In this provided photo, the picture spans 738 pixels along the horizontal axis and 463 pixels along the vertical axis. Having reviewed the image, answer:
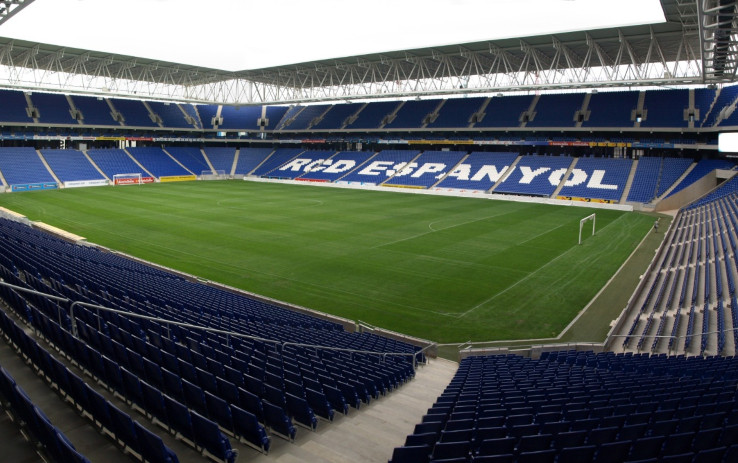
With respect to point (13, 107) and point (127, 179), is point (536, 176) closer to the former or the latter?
point (127, 179)

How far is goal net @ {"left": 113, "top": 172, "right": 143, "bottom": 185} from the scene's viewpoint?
61062 mm

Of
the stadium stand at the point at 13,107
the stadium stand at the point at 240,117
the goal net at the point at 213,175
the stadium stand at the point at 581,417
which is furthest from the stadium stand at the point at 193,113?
the stadium stand at the point at 581,417

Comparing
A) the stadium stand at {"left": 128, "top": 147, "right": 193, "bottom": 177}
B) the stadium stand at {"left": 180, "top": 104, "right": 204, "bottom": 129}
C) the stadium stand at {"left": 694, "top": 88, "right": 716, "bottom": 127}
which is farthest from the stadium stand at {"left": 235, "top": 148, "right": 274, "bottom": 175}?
the stadium stand at {"left": 694, "top": 88, "right": 716, "bottom": 127}

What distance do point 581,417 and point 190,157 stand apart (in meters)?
76.4

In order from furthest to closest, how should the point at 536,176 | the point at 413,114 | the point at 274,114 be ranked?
the point at 274,114 → the point at 413,114 → the point at 536,176

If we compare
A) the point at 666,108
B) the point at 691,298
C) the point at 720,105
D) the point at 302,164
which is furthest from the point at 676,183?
the point at 302,164

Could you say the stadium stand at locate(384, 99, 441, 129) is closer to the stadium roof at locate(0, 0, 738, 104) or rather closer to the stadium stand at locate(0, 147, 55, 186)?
the stadium roof at locate(0, 0, 738, 104)

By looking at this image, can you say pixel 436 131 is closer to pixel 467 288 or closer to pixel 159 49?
pixel 159 49

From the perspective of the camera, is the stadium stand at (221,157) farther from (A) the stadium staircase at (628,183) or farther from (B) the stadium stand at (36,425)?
(B) the stadium stand at (36,425)

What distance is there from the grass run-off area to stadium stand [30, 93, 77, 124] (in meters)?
19.0

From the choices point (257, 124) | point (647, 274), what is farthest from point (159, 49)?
point (647, 274)

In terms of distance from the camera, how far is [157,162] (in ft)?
229

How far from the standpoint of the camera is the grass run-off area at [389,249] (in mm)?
19078

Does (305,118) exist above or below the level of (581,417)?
above
